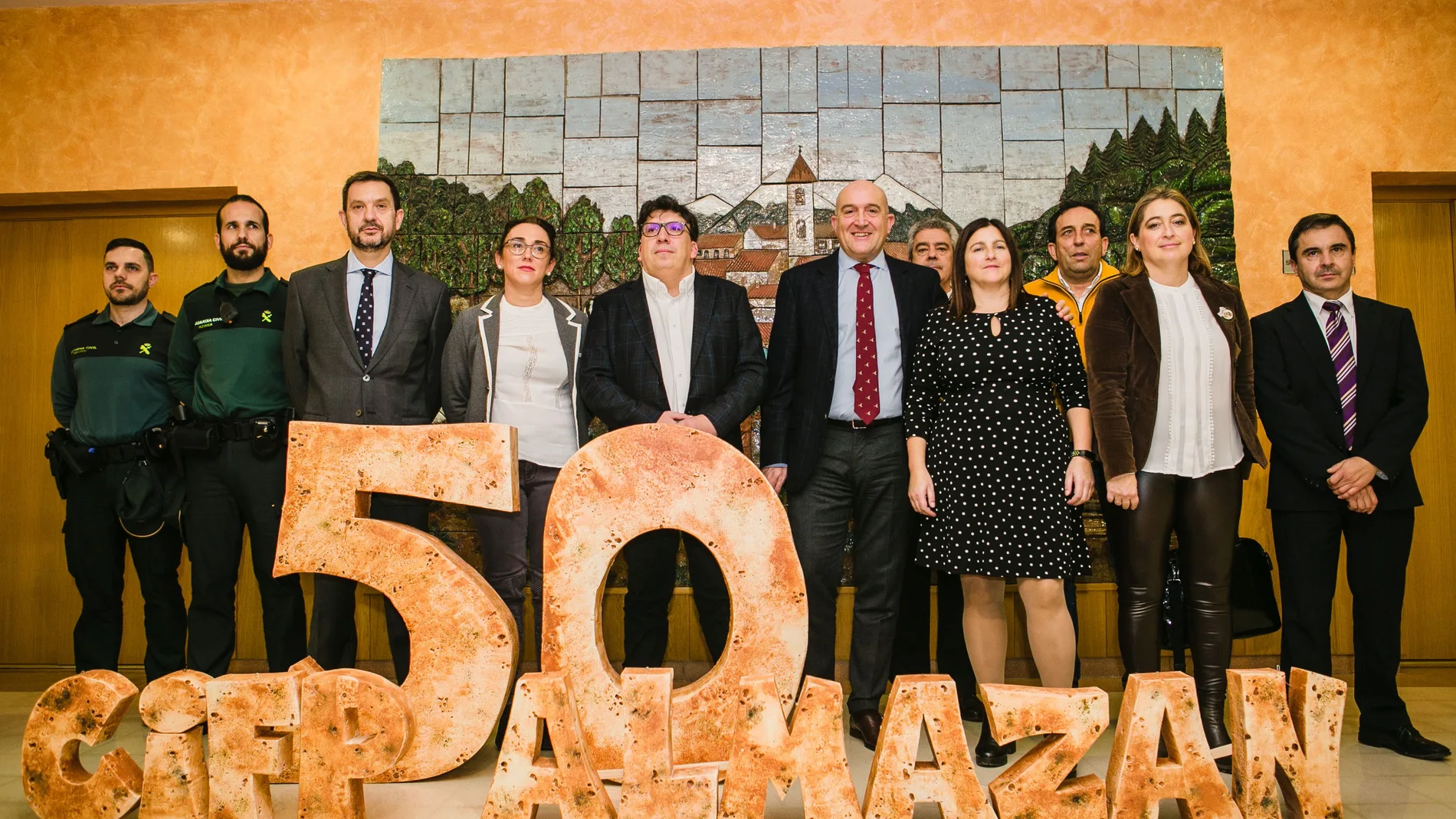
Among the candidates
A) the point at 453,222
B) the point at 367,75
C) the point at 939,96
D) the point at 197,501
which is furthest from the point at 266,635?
the point at 939,96

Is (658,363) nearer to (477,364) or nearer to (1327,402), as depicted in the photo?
(477,364)

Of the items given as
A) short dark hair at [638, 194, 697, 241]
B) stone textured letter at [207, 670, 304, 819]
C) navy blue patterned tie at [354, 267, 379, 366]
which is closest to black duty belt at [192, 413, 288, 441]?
navy blue patterned tie at [354, 267, 379, 366]

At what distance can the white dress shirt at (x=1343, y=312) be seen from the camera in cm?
323

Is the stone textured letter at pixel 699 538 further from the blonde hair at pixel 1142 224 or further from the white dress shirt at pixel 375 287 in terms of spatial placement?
the blonde hair at pixel 1142 224

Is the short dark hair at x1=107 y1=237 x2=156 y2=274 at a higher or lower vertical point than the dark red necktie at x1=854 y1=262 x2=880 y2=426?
higher

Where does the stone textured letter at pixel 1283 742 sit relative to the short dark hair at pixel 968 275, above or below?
below

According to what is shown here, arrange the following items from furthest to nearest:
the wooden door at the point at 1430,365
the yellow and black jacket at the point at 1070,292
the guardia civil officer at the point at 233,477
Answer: the wooden door at the point at 1430,365 < the yellow and black jacket at the point at 1070,292 < the guardia civil officer at the point at 233,477

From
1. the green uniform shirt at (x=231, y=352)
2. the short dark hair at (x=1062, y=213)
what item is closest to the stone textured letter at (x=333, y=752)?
the green uniform shirt at (x=231, y=352)

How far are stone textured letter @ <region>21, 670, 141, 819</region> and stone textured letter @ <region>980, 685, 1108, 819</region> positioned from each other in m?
2.13

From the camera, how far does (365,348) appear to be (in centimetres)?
335

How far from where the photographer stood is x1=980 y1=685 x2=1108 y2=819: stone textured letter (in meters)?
2.13

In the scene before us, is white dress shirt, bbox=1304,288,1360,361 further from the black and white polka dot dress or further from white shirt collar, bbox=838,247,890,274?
white shirt collar, bbox=838,247,890,274

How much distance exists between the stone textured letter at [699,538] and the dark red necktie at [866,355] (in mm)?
662

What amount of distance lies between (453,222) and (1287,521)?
3.60 meters
